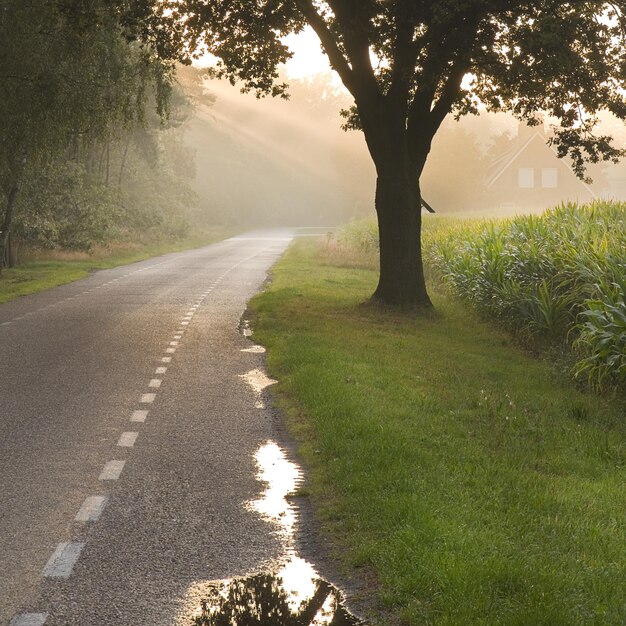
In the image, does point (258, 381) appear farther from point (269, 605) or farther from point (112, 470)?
point (269, 605)

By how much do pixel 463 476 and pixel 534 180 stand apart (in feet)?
263

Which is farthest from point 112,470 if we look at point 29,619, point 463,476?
point 29,619

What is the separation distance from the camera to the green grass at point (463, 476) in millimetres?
5414

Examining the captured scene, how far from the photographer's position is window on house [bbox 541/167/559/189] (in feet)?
277

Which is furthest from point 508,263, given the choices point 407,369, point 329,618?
point 329,618

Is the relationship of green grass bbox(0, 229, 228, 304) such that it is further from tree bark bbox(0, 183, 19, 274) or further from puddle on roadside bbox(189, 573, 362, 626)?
puddle on roadside bbox(189, 573, 362, 626)

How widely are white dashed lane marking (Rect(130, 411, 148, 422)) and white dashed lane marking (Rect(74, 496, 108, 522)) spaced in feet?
9.78

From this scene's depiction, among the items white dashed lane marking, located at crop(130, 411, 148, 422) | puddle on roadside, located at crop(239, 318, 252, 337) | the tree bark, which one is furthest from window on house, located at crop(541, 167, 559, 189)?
white dashed lane marking, located at crop(130, 411, 148, 422)

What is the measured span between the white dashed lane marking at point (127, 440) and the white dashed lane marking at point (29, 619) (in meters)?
3.98

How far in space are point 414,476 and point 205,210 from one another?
112 meters

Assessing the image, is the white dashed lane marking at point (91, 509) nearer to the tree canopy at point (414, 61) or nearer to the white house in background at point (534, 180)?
the tree canopy at point (414, 61)

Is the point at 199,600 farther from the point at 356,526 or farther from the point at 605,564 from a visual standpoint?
the point at 605,564

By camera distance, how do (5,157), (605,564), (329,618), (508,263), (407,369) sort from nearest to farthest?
(329,618) < (605,564) < (407,369) < (508,263) < (5,157)

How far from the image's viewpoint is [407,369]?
13773mm
